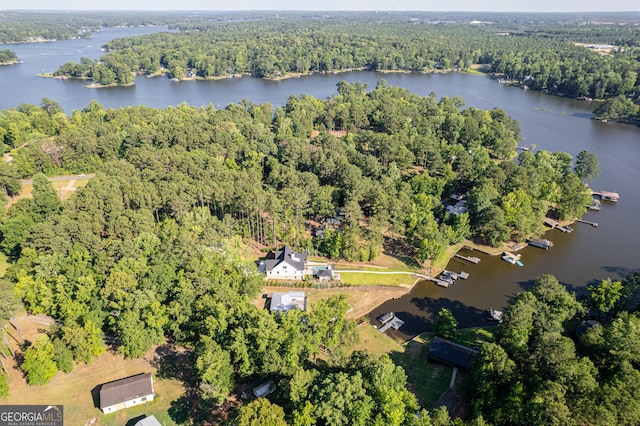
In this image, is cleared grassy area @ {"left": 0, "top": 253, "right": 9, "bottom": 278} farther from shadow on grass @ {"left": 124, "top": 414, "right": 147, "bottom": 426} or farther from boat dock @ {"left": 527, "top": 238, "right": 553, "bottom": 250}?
boat dock @ {"left": 527, "top": 238, "right": 553, "bottom": 250}

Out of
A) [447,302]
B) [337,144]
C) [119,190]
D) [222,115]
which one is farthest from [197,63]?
[447,302]

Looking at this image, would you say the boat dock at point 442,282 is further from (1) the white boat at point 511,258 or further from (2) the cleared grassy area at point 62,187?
(2) the cleared grassy area at point 62,187

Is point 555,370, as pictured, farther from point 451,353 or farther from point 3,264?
point 3,264

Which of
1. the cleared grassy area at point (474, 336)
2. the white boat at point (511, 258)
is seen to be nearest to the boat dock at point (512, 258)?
the white boat at point (511, 258)

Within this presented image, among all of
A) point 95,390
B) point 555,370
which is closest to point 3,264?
point 95,390

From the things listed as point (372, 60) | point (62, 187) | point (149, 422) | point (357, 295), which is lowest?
point (357, 295)

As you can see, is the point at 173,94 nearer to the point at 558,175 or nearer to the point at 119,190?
the point at 119,190

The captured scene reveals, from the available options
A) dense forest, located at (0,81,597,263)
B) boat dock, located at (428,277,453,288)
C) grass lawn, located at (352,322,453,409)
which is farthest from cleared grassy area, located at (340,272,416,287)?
grass lawn, located at (352,322,453,409)
